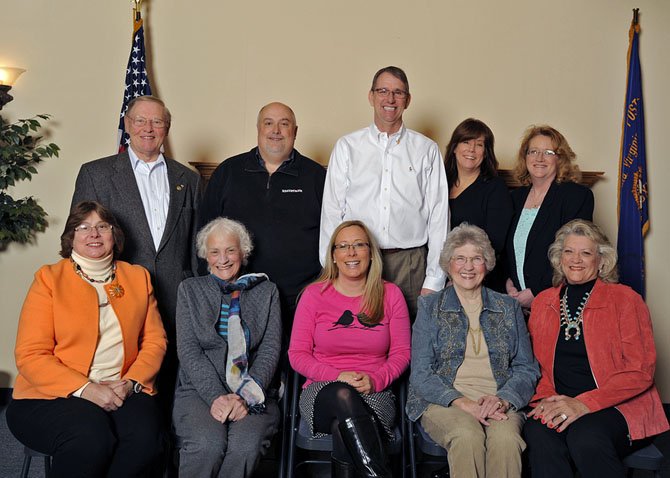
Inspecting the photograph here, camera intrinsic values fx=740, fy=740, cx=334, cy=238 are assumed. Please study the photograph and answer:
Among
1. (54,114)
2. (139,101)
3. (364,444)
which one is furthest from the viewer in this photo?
(54,114)

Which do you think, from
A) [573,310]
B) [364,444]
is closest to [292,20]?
[573,310]

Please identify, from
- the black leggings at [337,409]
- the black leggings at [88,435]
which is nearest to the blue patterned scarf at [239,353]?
the black leggings at [337,409]

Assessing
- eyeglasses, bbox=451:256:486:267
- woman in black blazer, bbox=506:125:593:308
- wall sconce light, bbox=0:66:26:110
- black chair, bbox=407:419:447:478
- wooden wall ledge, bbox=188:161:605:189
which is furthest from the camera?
wooden wall ledge, bbox=188:161:605:189

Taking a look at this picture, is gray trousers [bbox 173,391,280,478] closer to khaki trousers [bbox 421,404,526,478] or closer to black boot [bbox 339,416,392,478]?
black boot [bbox 339,416,392,478]

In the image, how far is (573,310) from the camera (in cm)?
309

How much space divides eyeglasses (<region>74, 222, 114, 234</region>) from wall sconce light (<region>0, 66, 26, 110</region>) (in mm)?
1964

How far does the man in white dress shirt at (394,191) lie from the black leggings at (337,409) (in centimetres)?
76

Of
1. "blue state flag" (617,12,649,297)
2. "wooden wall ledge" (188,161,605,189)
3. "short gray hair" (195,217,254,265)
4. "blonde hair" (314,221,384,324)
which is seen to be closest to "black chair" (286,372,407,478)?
"blonde hair" (314,221,384,324)

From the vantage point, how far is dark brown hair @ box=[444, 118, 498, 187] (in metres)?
3.64

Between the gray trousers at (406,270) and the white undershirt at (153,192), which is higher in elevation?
the white undershirt at (153,192)

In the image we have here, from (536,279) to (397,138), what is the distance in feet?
3.08

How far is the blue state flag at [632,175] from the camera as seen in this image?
475cm

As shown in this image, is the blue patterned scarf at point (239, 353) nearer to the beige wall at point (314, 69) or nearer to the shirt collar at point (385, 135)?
the shirt collar at point (385, 135)

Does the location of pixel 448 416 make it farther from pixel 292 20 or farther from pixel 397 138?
pixel 292 20
